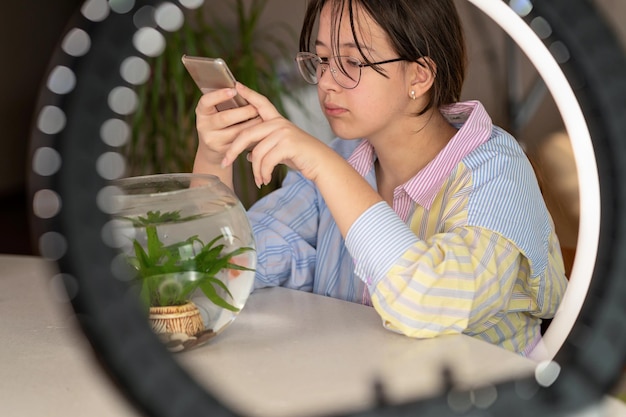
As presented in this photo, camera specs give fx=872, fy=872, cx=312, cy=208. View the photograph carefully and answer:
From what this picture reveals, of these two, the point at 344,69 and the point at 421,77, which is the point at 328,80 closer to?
the point at 344,69

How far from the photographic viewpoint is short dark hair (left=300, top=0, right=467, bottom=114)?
113 centimetres

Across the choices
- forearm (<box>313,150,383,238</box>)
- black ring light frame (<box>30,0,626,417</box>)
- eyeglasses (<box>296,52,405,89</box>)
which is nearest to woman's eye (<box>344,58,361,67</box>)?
eyeglasses (<box>296,52,405,89</box>)

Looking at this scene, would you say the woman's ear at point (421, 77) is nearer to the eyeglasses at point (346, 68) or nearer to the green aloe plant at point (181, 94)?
the eyeglasses at point (346, 68)

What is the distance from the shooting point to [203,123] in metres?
1.06

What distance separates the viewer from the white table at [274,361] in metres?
0.69

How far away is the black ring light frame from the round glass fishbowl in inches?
16.1

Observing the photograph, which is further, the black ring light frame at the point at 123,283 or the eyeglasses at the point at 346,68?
the eyeglasses at the point at 346,68

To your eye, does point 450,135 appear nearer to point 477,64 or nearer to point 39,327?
point 39,327

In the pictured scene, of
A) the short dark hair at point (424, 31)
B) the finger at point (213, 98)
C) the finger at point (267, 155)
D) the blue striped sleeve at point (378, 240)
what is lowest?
the blue striped sleeve at point (378, 240)

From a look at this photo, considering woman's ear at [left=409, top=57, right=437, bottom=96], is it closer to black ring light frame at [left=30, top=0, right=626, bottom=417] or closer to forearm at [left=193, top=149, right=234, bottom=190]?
forearm at [left=193, top=149, right=234, bottom=190]

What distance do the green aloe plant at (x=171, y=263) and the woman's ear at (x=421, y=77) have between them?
49 centimetres

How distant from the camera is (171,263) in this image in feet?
2.55

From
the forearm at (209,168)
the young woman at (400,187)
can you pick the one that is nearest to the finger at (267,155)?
the young woman at (400,187)

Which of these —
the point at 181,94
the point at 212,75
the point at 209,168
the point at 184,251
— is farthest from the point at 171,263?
the point at 181,94
